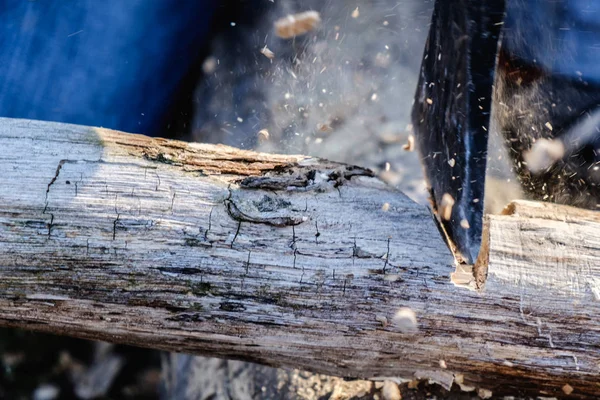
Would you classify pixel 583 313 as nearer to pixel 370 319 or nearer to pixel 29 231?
pixel 370 319

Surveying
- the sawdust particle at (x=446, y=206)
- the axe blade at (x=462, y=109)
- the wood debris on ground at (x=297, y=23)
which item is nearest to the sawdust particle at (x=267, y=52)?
the wood debris on ground at (x=297, y=23)

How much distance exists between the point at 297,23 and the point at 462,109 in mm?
672

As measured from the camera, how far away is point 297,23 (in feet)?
5.01

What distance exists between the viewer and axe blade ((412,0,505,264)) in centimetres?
97

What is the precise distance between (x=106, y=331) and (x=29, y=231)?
0.24 m

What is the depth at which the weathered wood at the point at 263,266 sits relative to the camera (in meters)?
0.92

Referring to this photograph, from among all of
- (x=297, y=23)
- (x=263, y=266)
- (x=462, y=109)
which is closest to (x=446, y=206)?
(x=462, y=109)

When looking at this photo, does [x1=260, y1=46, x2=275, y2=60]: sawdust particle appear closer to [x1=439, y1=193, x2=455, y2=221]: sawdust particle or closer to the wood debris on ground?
the wood debris on ground

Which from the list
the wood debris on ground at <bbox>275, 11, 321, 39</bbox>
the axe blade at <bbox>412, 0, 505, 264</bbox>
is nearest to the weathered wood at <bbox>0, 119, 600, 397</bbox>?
the axe blade at <bbox>412, 0, 505, 264</bbox>

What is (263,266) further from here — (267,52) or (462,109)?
(267,52)

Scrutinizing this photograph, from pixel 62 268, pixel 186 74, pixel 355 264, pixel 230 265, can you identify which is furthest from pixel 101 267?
pixel 186 74

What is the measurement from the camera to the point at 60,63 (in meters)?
1.43

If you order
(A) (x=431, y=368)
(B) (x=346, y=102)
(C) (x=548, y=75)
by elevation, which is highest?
(B) (x=346, y=102)

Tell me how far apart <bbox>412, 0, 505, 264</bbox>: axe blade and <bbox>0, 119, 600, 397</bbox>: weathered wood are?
0.05 meters
